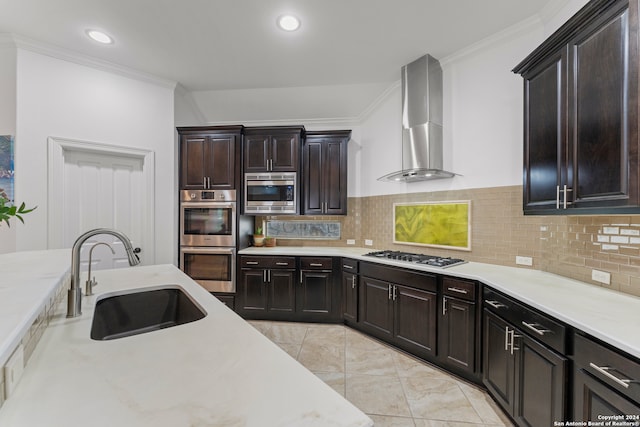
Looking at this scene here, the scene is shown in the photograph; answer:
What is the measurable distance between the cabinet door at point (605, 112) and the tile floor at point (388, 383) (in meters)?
1.54

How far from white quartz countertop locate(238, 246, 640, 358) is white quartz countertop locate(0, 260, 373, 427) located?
1.21 meters

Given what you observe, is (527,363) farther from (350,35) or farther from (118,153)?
(118,153)

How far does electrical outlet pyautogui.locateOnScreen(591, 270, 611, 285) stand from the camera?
1.68 meters

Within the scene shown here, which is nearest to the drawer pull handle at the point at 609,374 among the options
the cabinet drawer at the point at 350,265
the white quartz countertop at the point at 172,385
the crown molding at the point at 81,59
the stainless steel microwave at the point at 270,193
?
the white quartz countertop at the point at 172,385

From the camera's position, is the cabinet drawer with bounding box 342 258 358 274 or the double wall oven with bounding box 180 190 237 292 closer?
the cabinet drawer with bounding box 342 258 358 274

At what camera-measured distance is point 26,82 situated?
2.56 meters

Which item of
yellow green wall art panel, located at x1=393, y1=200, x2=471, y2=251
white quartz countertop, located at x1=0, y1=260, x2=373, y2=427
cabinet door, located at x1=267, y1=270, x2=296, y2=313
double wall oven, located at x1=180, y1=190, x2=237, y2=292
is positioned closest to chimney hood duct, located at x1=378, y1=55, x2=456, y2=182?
yellow green wall art panel, located at x1=393, y1=200, x2=471, y2=251

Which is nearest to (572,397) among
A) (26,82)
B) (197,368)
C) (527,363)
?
(527,363)

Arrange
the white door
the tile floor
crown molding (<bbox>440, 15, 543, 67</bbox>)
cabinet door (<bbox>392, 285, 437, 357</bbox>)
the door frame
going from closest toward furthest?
the tile floor, crown molding (<bbox>440, 15, 543, 67</bbox>), cabinet door (<bbox>392, 285, 437, 357</bbox>), the door frame, the white door

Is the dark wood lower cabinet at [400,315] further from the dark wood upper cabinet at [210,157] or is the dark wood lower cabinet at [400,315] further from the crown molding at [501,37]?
the crown molding at [501,37]

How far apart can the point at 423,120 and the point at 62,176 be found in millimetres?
3712

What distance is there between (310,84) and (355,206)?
1.71m

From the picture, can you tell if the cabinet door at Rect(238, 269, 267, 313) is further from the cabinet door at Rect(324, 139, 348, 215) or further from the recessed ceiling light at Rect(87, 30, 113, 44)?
the recessed ceiling light at Rect(87, 30, 113, 44)

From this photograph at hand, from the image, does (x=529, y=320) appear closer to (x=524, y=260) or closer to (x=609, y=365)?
(x=609, y=365)
